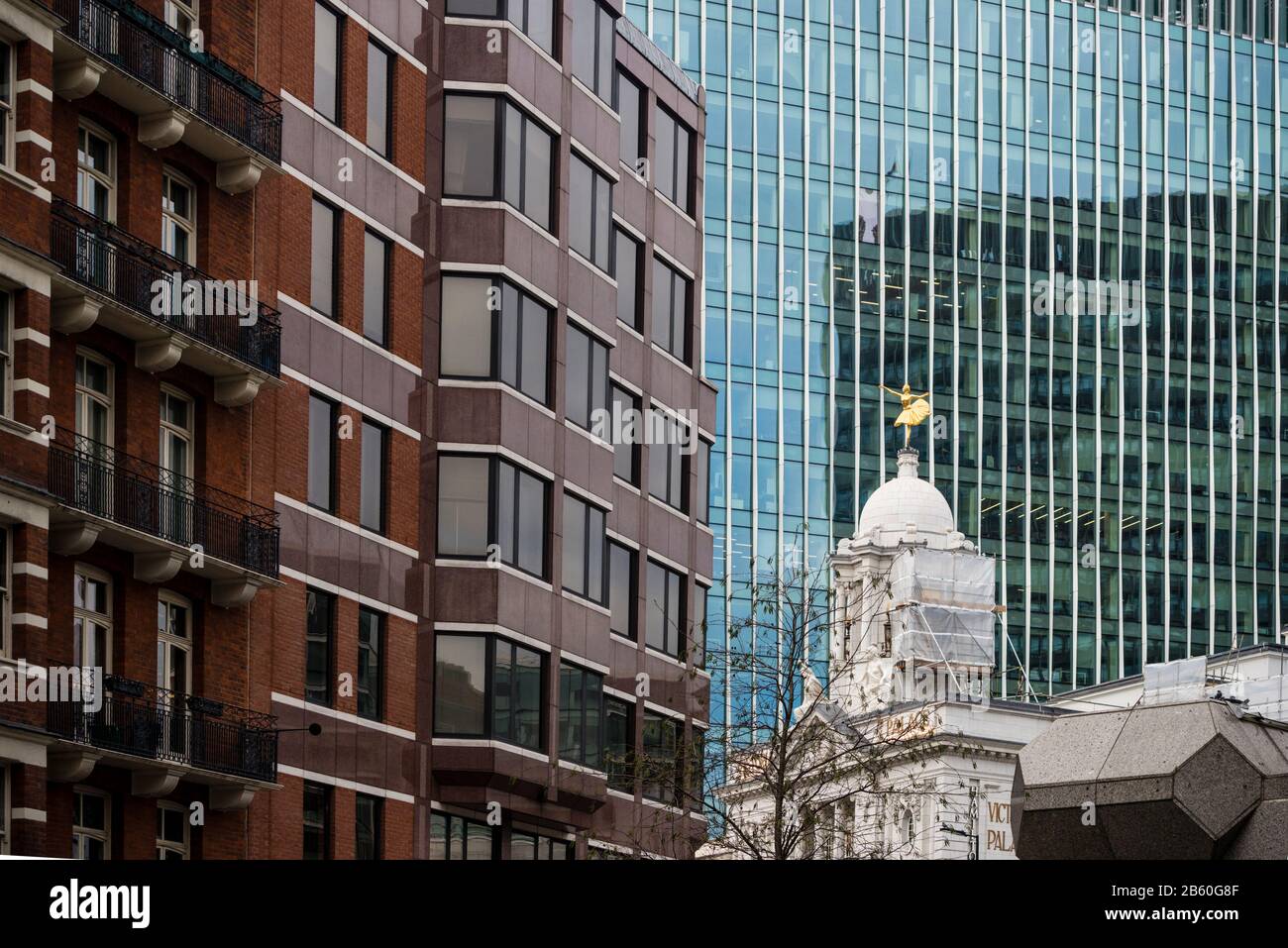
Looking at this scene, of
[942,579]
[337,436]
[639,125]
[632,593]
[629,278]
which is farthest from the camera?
[942,579]

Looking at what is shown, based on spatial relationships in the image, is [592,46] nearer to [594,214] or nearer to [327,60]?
[594,214]

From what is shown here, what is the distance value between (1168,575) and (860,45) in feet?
139

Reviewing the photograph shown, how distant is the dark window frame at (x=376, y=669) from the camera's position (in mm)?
46656

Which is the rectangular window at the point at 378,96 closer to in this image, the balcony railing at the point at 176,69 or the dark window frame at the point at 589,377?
the balcony railing at the point at 176,69

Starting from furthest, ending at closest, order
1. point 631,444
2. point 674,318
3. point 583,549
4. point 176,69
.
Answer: point 674,318
point 631,444
point 583,549
point 176,69

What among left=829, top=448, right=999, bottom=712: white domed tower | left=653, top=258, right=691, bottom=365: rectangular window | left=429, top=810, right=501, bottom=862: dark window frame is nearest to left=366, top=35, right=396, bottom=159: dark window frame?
left=653, top=258, right=691, bottom=365: rectangular window

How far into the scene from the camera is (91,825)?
125ft

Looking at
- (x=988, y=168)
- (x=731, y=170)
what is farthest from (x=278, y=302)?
(x=988, y=168)

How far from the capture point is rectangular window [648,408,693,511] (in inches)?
2354

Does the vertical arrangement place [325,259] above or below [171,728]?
above

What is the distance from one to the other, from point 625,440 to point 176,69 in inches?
776

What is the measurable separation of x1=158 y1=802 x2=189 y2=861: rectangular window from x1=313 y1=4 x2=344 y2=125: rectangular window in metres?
14.2

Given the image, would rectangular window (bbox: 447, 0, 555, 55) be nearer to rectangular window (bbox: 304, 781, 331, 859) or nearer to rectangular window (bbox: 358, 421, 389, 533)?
rectangular window (bbox: 358, 421, 389, 533)

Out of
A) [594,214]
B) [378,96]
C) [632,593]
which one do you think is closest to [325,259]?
[378,96]
